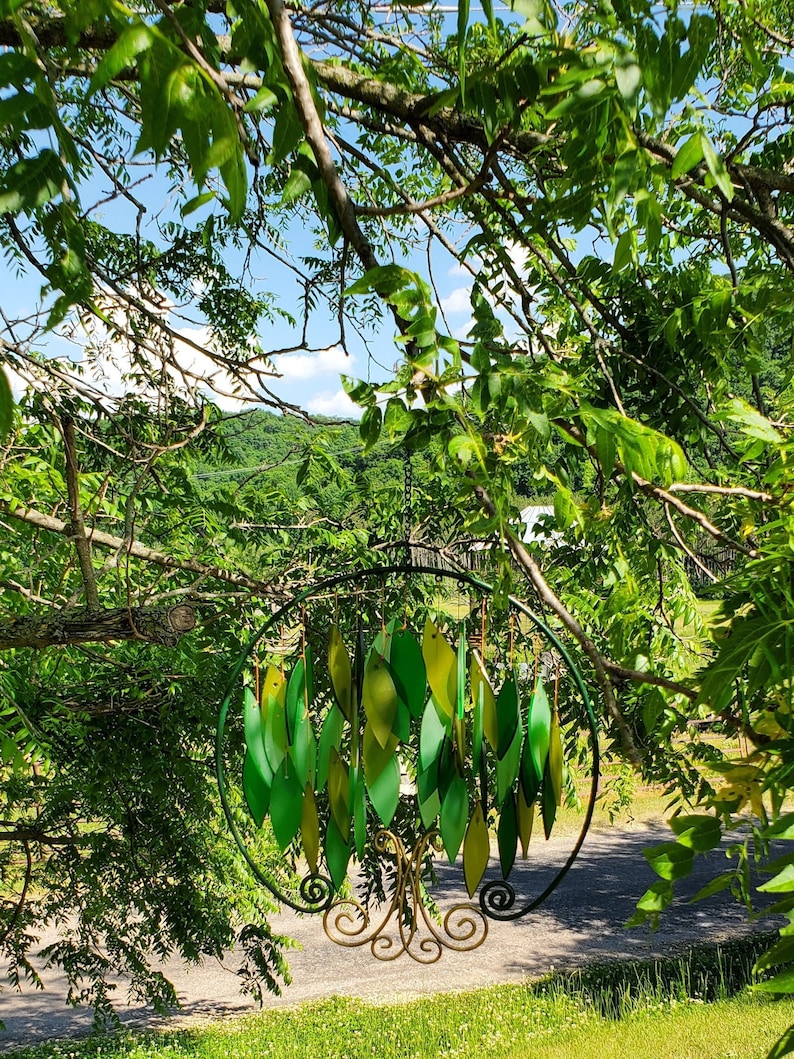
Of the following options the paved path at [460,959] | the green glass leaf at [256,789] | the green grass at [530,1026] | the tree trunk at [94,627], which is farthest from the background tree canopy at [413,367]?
the paved path at [460,959]

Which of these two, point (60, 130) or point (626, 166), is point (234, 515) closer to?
point (626, 166)

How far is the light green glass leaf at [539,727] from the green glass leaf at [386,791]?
0.22 meters

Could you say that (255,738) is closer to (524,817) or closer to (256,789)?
(256,789)

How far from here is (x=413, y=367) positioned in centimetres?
108

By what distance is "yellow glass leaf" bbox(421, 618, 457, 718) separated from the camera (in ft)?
4.40

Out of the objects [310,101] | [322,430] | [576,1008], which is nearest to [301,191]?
[310,101]

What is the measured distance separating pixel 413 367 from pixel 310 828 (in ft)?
2.58

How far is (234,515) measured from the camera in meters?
3.46

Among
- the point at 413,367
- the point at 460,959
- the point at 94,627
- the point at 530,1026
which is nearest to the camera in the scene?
the point at 413,367

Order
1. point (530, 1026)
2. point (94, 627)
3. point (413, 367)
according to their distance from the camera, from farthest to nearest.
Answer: point (530, 1026), point (94, 627), point (413, 367)

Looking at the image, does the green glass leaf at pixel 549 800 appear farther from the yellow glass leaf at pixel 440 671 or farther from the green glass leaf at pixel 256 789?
the green glass leaf at pixel 256 789

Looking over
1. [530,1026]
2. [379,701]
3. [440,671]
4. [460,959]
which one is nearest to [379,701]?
[379,701]

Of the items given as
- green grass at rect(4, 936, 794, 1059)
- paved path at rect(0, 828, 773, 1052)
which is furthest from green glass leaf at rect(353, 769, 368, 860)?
paved path at rect(0, 828, 773, 1052)

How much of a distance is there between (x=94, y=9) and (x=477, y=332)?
760 millimetres
